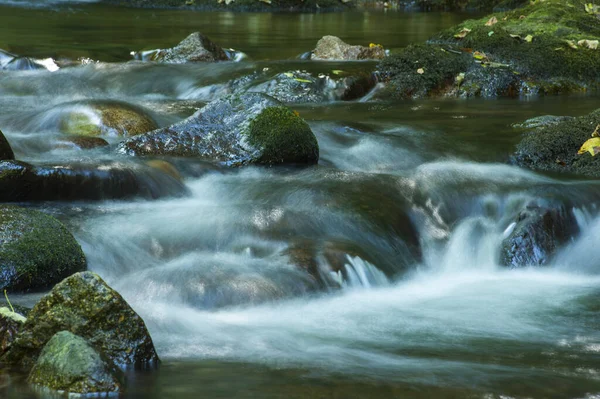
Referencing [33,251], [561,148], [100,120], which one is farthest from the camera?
[100,120]

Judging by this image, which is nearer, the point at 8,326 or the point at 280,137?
the point at 8,326

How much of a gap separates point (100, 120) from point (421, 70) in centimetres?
544

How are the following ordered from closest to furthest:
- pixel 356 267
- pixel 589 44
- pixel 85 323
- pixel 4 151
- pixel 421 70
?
pixel 85 323
pixel 356 267
pixel 4 151
pixel 421 70
pixel 589 44

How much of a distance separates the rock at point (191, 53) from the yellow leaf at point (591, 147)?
26.0 ft

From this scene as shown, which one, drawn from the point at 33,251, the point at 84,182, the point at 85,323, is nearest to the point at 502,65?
the point at 84,182

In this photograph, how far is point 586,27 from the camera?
15.2 m

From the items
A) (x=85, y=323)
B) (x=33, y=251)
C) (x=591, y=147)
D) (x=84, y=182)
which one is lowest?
(x=591, y=147)

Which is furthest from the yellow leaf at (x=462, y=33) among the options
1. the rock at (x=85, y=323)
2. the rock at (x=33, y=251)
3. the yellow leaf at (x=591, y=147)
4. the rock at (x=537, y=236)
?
the rock at (x=85, y=323)

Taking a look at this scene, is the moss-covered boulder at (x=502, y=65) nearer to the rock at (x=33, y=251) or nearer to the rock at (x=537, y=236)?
the rock at (x=537, y=236)

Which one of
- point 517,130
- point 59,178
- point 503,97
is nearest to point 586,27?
point 503,97

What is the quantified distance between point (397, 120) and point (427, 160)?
2.02 metres

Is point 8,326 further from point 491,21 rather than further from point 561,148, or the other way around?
point 491,21

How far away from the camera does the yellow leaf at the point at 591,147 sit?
334 inches

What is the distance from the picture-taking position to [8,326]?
13.7 ft
